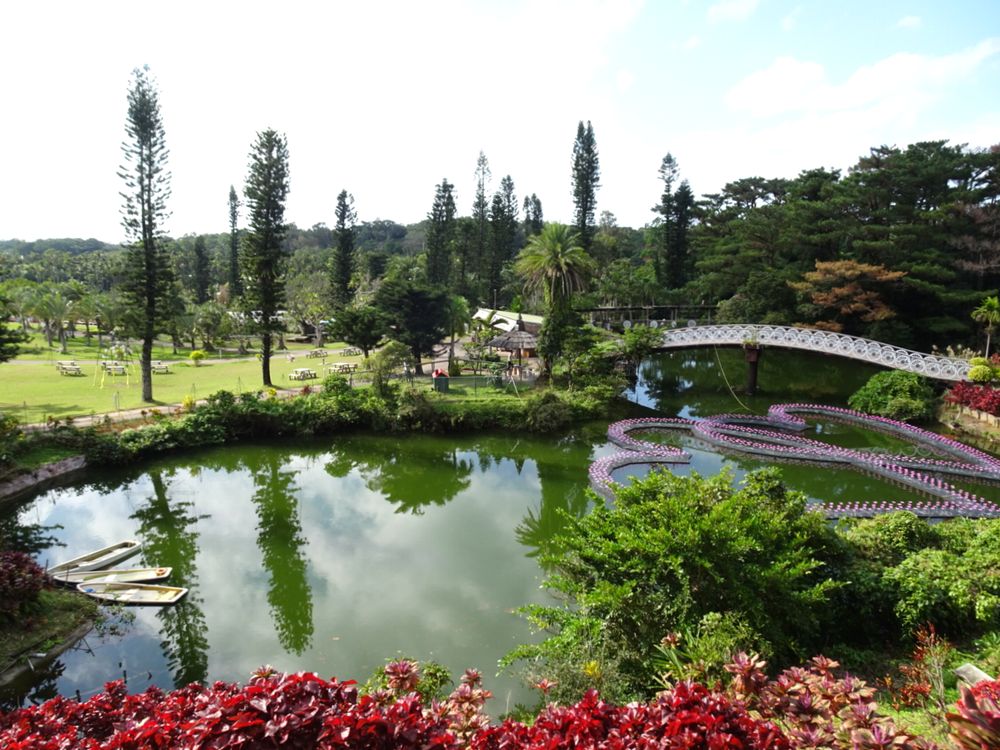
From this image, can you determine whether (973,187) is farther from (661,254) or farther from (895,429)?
(661,254)

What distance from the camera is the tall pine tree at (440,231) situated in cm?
3925

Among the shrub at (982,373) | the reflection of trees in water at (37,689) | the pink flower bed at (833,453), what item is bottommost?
the reflection of trees in water at (37,689)

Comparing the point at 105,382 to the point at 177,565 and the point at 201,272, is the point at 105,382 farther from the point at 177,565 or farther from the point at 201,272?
the point at 201,272

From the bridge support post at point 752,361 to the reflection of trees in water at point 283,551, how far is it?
707 inches

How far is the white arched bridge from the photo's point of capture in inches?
771

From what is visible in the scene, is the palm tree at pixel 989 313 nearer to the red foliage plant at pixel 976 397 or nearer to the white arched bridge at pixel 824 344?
the white arched bridge at pixel 824 344

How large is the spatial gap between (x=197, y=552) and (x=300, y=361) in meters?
20.7

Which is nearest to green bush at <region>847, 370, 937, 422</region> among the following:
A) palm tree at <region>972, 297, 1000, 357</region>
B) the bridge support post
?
palm tree at <region>972, 297, 1000, 357</region>

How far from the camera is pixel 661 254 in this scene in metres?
44.4

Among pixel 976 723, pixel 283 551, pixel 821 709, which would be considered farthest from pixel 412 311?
pixel 976 723

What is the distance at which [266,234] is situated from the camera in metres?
23.4

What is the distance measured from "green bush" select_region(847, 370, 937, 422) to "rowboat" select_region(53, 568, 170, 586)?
21.1 metres

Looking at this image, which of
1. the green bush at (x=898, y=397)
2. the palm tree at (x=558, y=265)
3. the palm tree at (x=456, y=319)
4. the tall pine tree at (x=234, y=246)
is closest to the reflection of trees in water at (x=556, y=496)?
the palm tree at (x=558, y=265)

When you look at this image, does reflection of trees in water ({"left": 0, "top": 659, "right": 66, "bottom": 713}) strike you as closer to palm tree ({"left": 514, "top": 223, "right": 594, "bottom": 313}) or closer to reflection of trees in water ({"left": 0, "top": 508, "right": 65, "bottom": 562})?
reflection of trees in water ({"left": 0, "top": 508, "right": 65, "bottom": 562})
